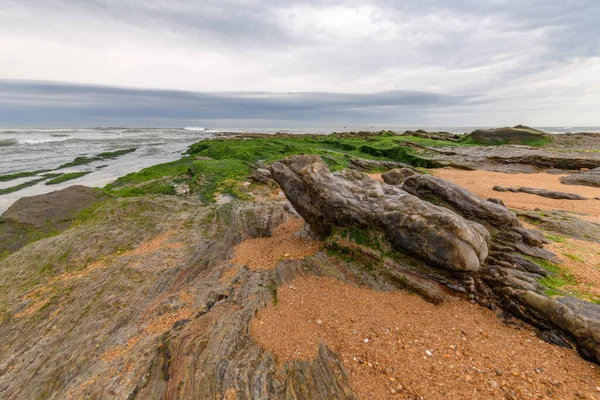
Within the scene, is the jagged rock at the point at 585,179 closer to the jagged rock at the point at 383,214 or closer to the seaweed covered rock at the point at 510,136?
the jagged rock at the point at 383,214

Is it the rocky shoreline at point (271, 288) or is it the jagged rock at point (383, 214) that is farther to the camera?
the jagged rock at point (383, 214)

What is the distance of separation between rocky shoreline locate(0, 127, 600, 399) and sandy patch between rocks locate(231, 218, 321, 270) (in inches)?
3.6

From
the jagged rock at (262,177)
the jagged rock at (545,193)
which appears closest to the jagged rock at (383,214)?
the jagged rock at (262,177)

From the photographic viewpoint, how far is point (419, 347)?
5.63m

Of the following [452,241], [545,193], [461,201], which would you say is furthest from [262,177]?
[545,193]

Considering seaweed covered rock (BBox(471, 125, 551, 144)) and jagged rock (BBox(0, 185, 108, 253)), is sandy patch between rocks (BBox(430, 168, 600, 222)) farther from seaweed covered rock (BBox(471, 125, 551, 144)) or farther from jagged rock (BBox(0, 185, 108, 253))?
jagged rock (BBox(0, 185, 108, 253))

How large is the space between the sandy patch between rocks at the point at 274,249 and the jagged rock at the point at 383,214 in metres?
0.83

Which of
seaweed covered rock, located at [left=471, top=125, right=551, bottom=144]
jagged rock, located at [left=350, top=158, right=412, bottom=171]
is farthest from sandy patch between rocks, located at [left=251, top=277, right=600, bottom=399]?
seaweed covered rock, located at [left=471, top=125, right=551, bottom=144]

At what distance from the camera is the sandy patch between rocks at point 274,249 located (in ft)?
31.8

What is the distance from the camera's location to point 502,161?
26.8 m

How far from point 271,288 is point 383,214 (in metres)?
4.00

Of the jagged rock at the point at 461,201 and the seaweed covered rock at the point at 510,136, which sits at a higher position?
the seaweed covered rock at the point at 510,136

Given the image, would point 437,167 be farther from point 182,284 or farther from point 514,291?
point 182,284

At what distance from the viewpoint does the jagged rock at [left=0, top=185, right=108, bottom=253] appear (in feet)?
40.3
